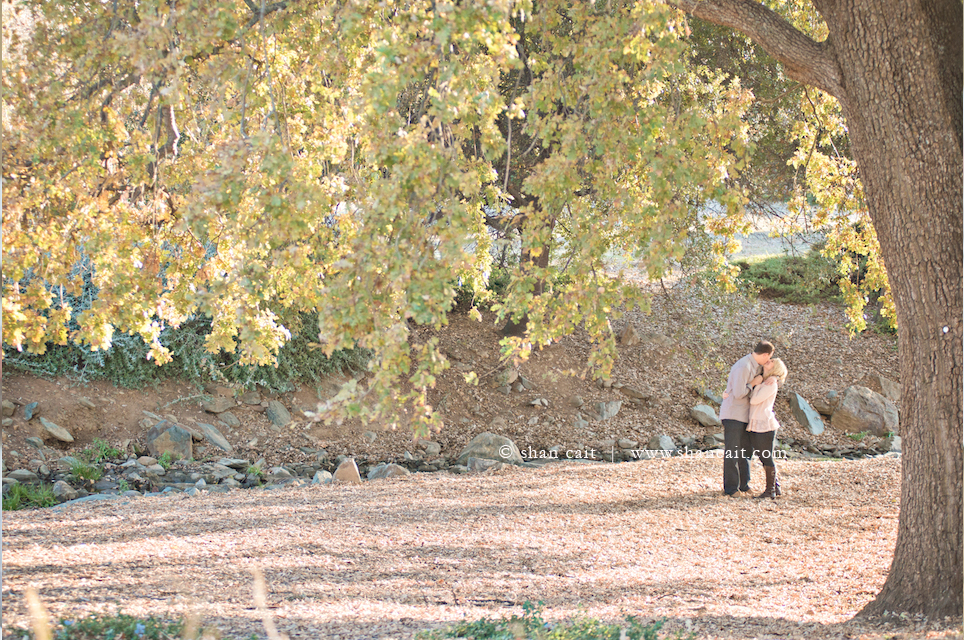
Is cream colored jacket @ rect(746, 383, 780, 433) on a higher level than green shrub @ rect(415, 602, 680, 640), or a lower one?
higher

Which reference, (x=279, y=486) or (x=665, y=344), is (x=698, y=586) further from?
(x=665, y=344)

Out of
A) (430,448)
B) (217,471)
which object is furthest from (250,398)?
(430,448)

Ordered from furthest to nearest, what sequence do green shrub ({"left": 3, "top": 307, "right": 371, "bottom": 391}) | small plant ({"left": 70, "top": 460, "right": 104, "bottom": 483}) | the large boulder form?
the large boulder < green shrub ({"left": 3, "top": 307, "right": 371, "bottom": 391}) < small plant ({"left": 70, "top": 460, "right": 104, "bottom": 483})

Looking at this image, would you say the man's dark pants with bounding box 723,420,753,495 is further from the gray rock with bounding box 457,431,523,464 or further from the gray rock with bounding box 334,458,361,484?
the gray rock with bounding box 334,458,361,484

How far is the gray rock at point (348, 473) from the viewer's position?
26.6 feet

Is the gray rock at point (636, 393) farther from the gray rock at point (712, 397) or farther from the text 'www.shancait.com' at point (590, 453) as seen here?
the text 'www.shancait.com' at point (590, 453)

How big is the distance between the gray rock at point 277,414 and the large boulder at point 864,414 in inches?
319

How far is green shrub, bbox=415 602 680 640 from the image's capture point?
11.0 ft

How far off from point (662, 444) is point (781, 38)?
278 inches

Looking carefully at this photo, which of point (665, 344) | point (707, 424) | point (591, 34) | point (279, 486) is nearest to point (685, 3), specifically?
point (591, 34)

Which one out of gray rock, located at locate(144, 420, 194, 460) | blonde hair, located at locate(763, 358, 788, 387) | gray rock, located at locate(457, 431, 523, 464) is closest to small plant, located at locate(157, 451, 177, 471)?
gray rock, located at locate(144, 420, 194, 460)

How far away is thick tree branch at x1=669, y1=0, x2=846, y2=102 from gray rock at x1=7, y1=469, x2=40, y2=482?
7.61m

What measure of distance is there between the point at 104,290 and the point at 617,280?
8.92 feet

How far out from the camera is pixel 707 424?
11516mm
